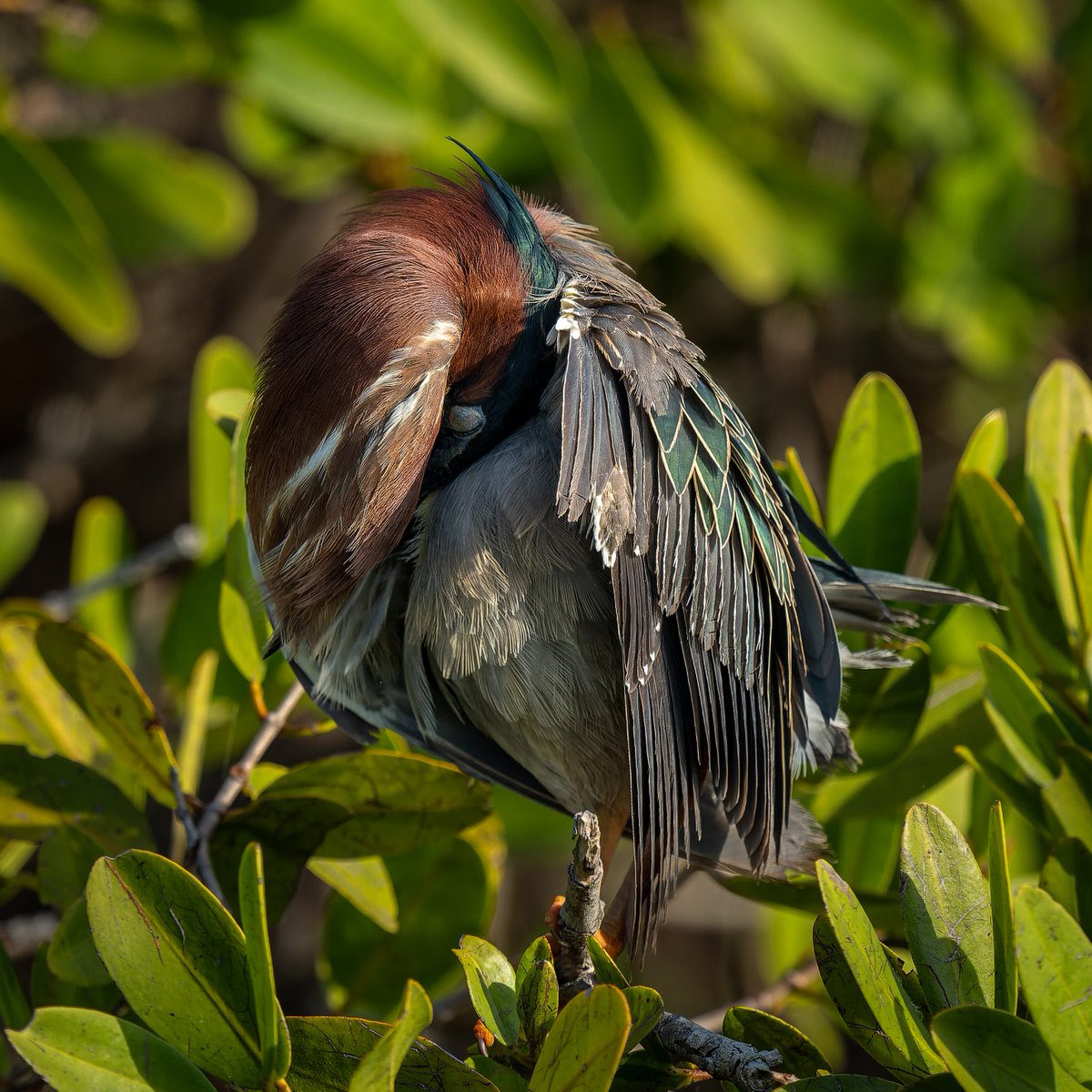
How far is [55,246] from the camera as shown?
249 cm

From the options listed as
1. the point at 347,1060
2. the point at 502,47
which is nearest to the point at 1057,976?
the point at 347,1060

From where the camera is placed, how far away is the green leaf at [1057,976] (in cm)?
116

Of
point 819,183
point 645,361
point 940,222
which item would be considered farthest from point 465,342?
point 940,222

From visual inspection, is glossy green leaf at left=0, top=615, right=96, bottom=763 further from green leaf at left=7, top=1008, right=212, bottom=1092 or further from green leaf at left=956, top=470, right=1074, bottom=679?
green leaf at left=956, top=470, right=1074, bottom=679

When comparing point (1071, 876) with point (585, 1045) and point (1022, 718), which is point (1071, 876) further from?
point (585, 1045)

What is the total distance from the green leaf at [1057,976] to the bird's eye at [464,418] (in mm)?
1034

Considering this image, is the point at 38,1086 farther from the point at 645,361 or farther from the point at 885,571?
the point at 885,571

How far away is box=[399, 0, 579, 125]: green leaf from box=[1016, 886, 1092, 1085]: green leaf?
209cm

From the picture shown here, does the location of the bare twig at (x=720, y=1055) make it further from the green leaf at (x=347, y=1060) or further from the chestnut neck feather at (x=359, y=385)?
the chestnut neck feather at (x=359, y=385)

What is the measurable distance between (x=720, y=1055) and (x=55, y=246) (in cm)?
207

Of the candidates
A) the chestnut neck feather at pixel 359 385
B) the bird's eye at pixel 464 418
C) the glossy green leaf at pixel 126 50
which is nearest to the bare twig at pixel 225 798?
the chestnut neck feather at pixel 359 385

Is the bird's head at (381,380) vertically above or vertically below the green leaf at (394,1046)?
above

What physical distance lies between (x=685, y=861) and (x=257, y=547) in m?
0.89

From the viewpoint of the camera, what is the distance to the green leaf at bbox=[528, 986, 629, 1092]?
1129mm
